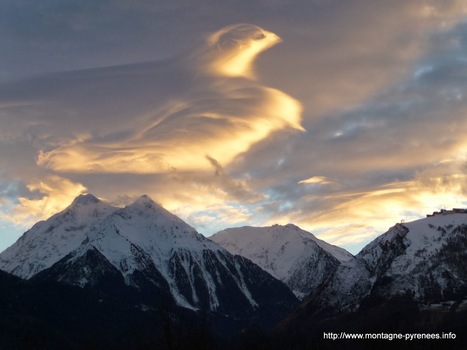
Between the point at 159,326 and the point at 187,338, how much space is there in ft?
56.4

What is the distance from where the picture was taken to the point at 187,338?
11938 cm

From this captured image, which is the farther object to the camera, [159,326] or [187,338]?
[187,338]

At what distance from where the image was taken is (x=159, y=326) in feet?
340
